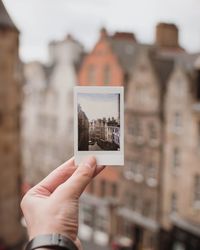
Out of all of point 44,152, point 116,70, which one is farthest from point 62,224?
point 44,152

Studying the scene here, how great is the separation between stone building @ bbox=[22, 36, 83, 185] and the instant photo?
7247 mm

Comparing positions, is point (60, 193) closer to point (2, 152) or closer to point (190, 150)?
point (2, 152)

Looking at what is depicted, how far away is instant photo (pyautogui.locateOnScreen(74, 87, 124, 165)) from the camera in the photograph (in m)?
0.90

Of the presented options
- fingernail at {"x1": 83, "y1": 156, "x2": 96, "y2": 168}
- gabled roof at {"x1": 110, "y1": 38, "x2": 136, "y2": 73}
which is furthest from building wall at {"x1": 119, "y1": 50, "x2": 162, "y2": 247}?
fingernail at {"x1": 83, "y1": 156, "x2": 96, "y2": 168}

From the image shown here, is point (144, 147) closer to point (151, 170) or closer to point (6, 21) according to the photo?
point (151, 170)

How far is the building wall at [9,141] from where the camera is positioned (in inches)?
194

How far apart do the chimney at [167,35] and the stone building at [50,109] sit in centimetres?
169

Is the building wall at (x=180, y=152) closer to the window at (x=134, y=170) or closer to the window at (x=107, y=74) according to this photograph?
the window at (x=134, y=170)

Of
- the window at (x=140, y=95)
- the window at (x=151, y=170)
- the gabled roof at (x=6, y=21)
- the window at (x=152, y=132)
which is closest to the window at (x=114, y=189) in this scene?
the window at (x=151, y=170)

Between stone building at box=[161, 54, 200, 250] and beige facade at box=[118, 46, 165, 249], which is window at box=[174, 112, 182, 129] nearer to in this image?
stone building at box=[161, 54, 200, 250]

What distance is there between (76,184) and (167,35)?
6741 millimetres

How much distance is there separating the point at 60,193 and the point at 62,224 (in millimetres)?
53

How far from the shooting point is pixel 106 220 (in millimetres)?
7770

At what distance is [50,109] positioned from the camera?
9.12 meters
